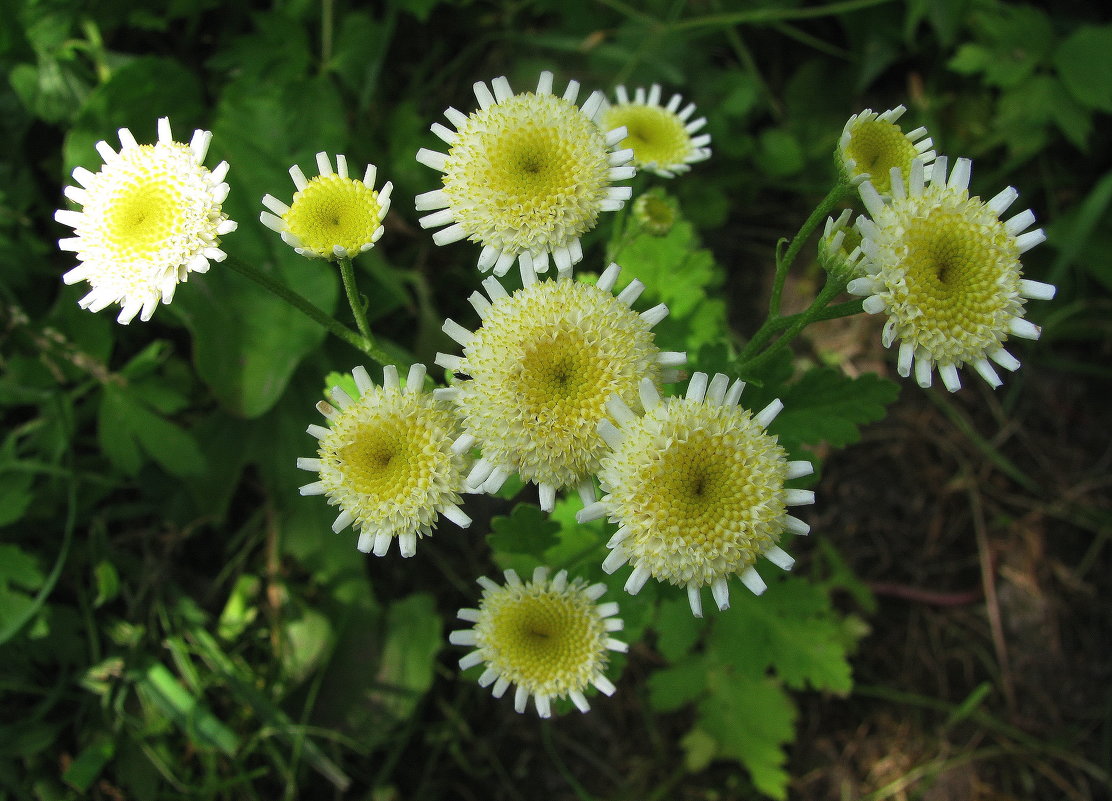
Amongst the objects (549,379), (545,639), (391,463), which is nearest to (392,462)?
(391,463)

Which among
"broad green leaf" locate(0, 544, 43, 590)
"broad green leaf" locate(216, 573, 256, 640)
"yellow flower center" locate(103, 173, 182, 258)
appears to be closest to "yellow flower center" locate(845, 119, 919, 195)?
"yellow flower center" locate(103, 173, 182, 258)

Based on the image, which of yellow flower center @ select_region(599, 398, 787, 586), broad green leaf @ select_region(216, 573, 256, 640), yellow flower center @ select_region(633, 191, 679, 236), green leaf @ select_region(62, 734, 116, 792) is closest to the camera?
yellow flower center @ select_region(599, 398, 787, 586)

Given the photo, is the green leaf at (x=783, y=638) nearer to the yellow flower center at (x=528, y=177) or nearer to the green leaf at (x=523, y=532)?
the green leaf at (x=523, y=532)

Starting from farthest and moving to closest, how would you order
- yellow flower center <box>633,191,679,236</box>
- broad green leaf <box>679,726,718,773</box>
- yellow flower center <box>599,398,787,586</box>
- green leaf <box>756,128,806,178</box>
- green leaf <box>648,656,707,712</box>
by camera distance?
1. green leaf <box>756,128,806,178</box>
2. broad green leaf <box>679,726,718,773</box>
3. green leaf <box>648,656,707,712</box>
4. yellow flower center <box>633,191,679,236</box>
5. yellow flower center <box>599,398,787,586</box>

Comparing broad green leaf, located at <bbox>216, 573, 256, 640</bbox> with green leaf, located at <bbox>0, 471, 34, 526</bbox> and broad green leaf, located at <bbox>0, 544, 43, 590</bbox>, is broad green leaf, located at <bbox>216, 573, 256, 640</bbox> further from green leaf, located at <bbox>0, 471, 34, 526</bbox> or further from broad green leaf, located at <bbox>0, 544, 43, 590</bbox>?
green leaf, located at <bbox>0, 471, 34, 526</bbox>

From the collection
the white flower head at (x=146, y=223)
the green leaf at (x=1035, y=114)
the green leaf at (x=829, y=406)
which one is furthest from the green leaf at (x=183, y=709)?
the green leaf at (x=1035, y=114)

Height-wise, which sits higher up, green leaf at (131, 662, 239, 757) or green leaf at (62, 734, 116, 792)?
green leaf at (131, 662, 239, 757)

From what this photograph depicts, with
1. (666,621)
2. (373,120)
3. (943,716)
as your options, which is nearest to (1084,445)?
(943,716)
